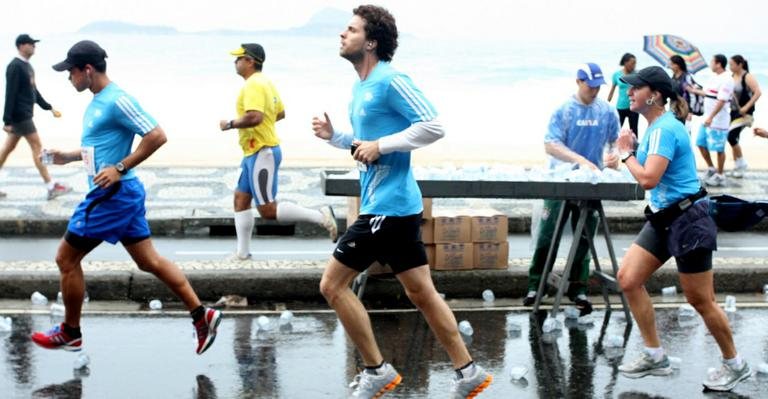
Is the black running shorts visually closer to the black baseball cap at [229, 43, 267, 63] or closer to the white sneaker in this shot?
the black baseball cap at [229, 43, 267, 63]

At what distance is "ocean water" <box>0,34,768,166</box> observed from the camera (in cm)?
2627

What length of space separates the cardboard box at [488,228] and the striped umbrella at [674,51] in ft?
27.5

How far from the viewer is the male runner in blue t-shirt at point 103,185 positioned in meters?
7.15

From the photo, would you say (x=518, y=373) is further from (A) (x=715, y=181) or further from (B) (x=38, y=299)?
(A) (x=715, y=181)

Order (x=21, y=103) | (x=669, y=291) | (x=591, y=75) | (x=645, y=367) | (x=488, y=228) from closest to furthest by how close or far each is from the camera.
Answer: (x=645, y=367), (x=591, y=75), (x=669, y=291), (x=488, y=228), (x=21, y=103)

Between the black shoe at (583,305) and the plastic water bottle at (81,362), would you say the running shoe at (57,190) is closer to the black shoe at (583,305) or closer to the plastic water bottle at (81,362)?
the plastic water bottle at (81,362)

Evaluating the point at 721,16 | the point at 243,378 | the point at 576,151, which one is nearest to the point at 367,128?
the point at 243,378

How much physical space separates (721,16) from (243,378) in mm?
93974

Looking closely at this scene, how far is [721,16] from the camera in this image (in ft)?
313

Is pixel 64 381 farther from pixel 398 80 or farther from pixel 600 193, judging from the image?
pixel 600 193

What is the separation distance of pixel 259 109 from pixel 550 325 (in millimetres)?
3141

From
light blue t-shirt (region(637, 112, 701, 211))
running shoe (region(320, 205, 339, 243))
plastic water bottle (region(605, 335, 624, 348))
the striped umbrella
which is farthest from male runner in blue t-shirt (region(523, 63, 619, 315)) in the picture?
the striped umbrella

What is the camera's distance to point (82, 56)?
7.17m

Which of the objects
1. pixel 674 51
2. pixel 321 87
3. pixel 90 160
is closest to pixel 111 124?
pixel 90 160
